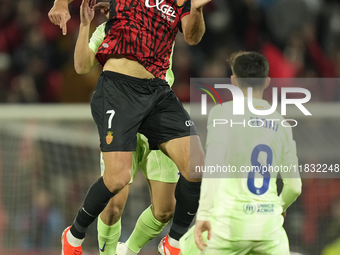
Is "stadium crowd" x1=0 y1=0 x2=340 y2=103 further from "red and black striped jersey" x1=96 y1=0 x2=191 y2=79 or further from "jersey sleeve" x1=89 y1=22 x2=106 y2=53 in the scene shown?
"red and black striped jersey" x1=96 y1=0 x2=191 y2=79

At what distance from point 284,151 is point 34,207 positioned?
3033 mm

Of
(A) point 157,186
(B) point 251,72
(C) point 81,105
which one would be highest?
(B) point 251,72

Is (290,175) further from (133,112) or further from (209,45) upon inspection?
(209,45)

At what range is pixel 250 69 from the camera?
2.45m

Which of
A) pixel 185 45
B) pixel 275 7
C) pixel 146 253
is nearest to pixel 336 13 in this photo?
pixel 275 7

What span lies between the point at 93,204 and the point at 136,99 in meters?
0.64

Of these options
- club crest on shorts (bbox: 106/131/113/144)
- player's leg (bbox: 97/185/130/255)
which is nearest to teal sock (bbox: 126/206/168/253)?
player's leg (bbox: 97/185/130/255)

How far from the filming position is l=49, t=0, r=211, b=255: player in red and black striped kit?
2793 mm

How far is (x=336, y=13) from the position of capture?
20.2 feet

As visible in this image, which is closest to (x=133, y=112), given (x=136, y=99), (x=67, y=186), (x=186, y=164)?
(x=136, y=99)

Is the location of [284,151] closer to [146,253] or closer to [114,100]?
[114,100]

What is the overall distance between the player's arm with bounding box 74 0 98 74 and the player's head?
96cm

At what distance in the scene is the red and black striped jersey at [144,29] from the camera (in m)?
2.85

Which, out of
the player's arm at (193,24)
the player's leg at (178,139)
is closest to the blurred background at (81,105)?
the player's leg at (178,139)
